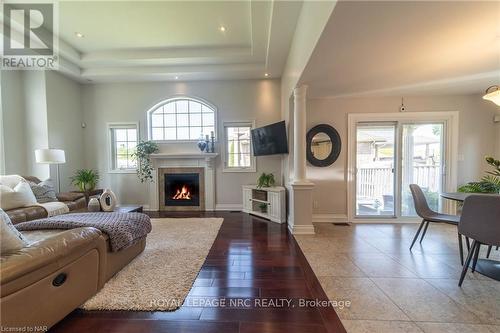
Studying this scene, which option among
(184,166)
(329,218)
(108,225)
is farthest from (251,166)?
(108,225)

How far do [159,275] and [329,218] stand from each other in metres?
3.30

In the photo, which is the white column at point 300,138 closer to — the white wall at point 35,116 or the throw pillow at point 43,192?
the throw pillow at point 43,192

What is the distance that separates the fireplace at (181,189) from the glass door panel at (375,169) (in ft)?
11.7

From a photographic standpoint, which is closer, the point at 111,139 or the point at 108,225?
the point at 108,225

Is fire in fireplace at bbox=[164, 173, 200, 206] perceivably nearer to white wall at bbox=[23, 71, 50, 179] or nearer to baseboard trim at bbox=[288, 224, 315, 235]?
white wall at bbox=[23, 71, 50, 179]

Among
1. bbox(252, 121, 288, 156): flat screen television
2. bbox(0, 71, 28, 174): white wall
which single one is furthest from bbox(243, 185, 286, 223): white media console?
bbox(0, 71, 28, 174): white wall

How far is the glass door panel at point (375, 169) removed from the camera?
14.4 feet

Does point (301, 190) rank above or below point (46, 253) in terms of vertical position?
above

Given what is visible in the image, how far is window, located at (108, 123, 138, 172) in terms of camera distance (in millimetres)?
5566

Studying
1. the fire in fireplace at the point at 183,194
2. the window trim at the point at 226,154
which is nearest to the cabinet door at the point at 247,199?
the window trim at the point at 226,154

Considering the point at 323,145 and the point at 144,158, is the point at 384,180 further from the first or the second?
the point at 144,158

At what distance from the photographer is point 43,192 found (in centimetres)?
380

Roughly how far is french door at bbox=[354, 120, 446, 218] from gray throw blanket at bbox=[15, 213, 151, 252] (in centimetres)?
396

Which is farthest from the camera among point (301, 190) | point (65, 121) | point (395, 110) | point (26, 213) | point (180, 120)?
point (180, 120)
